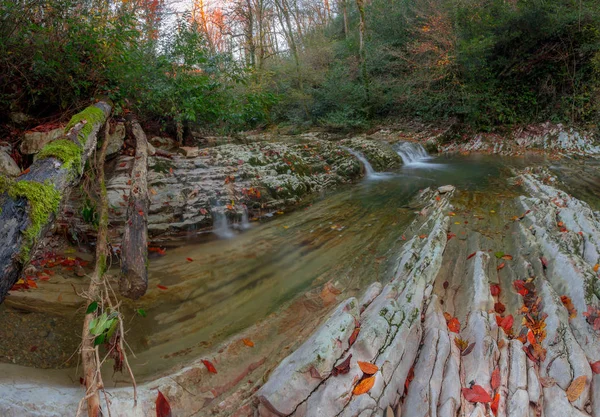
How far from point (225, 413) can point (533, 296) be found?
2759 millimetres

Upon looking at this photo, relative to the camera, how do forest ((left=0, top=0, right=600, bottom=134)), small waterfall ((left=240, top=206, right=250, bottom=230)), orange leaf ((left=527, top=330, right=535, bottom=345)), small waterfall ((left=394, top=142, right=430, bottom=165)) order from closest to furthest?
orange leaf ((left=527, top=330, right=535, bottom=345)), forest ((left=0, top=0, right=600, bottom=134)), small waterfall ((left=240, top=206, right=250, bottom=230)), small waterfall ((left=394, top=142, right=430, bottom=165))

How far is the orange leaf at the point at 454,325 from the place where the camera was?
2.52 m

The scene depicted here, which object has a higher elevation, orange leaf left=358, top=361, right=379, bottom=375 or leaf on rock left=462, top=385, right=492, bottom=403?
orange leaf left=358, top=361, right=379, bottom=375

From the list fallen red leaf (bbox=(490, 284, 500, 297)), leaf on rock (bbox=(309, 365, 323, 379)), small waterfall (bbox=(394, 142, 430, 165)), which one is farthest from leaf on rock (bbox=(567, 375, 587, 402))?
small waterfall (bbox=(394, 142, 430, 165))

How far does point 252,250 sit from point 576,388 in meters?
3.65

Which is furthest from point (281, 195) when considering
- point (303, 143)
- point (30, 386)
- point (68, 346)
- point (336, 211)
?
point (30, 386)

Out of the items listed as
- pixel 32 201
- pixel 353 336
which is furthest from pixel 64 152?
pixel 353 336

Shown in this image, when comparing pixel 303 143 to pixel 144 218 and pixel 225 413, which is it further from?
pixel 225 413

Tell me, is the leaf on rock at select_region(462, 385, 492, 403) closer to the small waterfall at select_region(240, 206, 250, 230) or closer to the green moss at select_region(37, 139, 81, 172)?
the green moss at select_region(37, 139, 81, 172)

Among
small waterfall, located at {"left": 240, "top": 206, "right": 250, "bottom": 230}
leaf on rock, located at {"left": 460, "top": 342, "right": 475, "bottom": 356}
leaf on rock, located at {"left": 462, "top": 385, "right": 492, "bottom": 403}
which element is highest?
small waterfall, located at {"left": 240, "top": 206, "right": 250, "bottom": 230}

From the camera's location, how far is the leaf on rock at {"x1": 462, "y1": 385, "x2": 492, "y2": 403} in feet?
6.25

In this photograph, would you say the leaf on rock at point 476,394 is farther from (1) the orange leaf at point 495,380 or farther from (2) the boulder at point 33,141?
(2) the boulder at point 33,141

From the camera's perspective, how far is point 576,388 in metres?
1.95

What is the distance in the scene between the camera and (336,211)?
6.01 m
